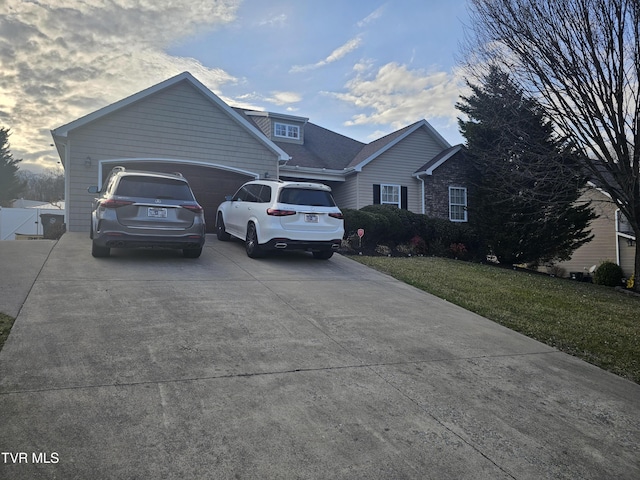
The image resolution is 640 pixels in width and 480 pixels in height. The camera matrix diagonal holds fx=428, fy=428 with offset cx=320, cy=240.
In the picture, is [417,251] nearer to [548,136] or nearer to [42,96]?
[548,136]

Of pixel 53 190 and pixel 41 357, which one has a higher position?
pixel 53 190

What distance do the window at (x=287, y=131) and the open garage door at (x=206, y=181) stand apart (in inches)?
308

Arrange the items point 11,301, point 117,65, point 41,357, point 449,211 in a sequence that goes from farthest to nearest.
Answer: point 449,211 < point 117,65 < point 11,301 < point 41,357

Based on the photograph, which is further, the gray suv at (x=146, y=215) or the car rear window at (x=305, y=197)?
the car rear window at (x=305, y=197)

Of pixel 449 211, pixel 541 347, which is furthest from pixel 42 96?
pixel 449 211

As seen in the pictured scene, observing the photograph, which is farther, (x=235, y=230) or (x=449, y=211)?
(x=449, y=211)

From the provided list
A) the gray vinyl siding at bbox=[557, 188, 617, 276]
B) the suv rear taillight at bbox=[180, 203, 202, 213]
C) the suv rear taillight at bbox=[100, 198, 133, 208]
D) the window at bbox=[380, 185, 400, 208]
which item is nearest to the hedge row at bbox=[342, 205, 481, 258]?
the window at bbox=[380, 185, 400, 208]

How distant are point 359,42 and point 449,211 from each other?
10635 millimetres

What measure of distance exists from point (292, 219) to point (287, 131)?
47.3 ft

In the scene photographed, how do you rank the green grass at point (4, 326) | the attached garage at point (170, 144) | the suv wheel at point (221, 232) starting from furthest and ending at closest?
the attached garage at point (170, 144)
the suv wheel at point (221, 232)
the green grass at point (4, 326)

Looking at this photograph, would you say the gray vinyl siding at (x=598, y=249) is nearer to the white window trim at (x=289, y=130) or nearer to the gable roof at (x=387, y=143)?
the gable roof at (x=387, y=143)

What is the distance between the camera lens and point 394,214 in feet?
49.9

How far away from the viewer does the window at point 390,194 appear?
2056cm

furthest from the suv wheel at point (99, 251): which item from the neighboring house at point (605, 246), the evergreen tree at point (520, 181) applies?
the neighboring house at point (605, 246)
